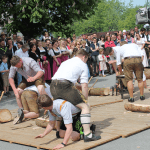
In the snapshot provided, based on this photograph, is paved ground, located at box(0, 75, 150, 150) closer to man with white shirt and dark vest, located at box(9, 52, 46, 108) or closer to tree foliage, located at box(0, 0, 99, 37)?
man with white shirt and dark vest, located at box(9, 52, 46, 108)

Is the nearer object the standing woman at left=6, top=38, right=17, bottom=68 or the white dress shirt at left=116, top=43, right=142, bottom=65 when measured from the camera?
the white dress shirt at left=116, top=43, right=142, bottom=65

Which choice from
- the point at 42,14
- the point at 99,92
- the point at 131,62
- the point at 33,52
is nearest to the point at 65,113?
the point at 131,62

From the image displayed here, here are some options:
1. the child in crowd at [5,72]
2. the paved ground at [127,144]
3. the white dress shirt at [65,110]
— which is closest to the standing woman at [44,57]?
the child in crowd at [5,72]

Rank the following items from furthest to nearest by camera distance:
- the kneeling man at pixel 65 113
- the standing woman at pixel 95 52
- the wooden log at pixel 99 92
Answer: the standing woman at pixel 95 52, the wooden log at pixel 99 92, the kneeling man at pixel 65 113

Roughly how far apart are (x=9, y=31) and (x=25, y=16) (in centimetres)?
155

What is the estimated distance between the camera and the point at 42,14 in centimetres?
1244

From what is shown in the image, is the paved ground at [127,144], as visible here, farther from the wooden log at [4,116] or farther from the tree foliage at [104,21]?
the tree foliage at [104,21]

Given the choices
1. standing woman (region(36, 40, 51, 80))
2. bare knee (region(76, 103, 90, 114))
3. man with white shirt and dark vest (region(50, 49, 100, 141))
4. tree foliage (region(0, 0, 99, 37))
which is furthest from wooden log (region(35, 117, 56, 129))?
tree foliage (region(0, 0, 99, 37))

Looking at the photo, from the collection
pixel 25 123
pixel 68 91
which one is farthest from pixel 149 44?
pixel 68 91

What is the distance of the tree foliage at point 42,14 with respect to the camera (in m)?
12.4

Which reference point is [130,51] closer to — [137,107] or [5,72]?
[137,107]

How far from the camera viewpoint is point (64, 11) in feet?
43.6

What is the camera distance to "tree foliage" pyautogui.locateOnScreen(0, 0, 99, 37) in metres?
12.4

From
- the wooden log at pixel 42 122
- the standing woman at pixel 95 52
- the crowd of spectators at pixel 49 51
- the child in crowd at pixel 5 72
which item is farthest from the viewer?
the standing woman at pixel 95 52
